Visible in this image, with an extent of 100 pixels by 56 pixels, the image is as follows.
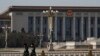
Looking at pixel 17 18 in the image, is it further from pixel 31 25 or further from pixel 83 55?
pixel 83 55

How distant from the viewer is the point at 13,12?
2638 inches

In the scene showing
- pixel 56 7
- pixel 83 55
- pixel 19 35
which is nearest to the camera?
pixel 83 55

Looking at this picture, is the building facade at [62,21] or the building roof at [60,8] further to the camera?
the building facade at [62,21]

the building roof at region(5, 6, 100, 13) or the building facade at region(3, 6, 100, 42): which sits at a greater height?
the building roof at region(5, 6, 100, 13)

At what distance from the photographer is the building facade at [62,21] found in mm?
67062

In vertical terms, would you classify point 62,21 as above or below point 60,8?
below

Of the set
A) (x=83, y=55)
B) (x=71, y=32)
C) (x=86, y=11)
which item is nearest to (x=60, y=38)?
(x=71, y=32)

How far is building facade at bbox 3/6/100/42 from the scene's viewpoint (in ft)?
220

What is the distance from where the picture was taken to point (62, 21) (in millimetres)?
69312

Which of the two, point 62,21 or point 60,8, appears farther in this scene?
point 62,21

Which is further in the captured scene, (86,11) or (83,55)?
(86,11)

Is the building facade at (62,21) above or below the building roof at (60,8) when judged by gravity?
below

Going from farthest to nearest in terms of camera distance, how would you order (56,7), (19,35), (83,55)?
(56,7) → (19,35) → (83,55)

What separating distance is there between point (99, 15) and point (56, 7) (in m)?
7.87
